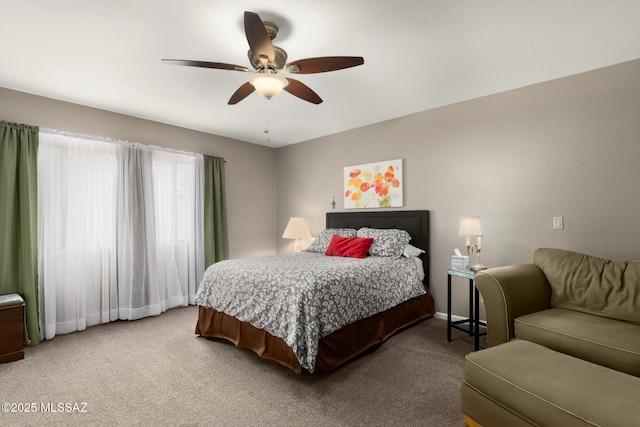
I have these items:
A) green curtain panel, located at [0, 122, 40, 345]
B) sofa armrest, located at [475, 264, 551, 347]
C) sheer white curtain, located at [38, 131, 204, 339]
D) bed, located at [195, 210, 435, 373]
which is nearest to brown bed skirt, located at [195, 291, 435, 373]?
bed, located at [195, 210, 435, 373]

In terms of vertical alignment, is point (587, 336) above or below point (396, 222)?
below

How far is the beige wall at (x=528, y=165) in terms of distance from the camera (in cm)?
259

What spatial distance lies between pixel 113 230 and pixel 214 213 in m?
1.29

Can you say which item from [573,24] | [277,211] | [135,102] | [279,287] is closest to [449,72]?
[573,24]

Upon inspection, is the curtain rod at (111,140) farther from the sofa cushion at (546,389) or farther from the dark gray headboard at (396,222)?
the sofa cushion at (546,389)

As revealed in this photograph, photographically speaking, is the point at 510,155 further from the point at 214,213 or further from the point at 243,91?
the point at 214,213

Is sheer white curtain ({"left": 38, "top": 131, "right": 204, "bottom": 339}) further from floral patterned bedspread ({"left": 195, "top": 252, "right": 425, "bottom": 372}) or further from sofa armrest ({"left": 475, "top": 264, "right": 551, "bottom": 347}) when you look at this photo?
sofa armrest ({"left": 475, "top": 264, "right": 551, "bottom": 347})

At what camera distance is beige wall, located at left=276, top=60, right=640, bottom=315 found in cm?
259

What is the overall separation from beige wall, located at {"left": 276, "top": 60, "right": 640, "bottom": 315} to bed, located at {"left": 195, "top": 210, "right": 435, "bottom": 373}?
0.85m

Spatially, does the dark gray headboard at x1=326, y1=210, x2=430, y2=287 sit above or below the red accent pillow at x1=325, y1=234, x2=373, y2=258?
above

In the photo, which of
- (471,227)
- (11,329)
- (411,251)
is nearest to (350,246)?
(411,251)

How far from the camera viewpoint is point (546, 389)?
1350 millimetres

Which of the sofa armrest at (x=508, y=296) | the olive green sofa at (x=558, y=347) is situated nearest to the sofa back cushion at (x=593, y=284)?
the olive green sofa at (x=558, y=347)

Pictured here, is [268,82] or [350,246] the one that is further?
[350,246]
